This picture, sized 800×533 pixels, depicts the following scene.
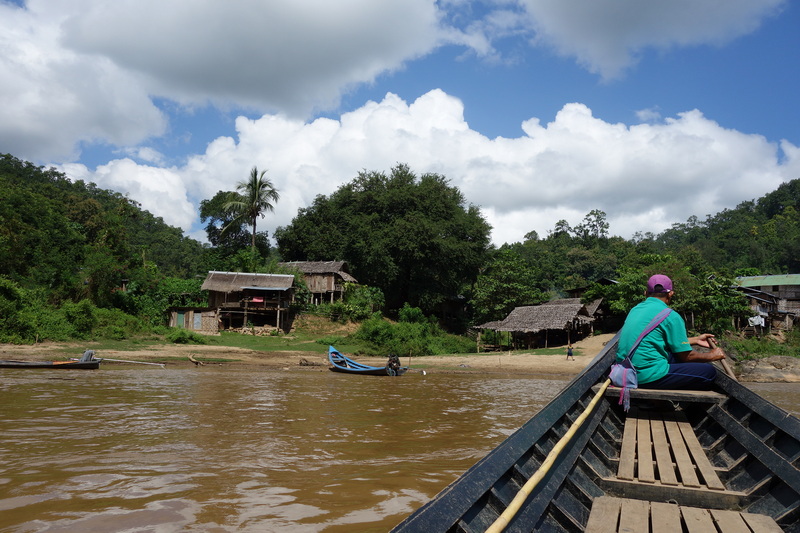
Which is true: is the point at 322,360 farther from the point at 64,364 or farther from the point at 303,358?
the point at 64,364

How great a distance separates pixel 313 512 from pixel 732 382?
389 cm

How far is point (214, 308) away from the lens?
1242 inches

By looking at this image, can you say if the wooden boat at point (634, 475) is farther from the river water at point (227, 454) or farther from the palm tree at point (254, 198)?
the palm tree at point (254, 198)

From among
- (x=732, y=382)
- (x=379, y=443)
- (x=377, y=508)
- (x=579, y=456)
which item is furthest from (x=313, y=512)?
(x=732, y=382)

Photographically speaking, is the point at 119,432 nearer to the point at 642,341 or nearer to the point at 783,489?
the point at 642,341

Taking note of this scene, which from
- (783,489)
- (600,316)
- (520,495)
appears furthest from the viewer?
(600,316)

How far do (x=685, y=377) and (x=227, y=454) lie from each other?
195 inches

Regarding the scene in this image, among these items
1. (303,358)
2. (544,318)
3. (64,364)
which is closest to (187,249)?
(303,358)

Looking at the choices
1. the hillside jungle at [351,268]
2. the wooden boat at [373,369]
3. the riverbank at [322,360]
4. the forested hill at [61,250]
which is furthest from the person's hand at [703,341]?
the forested hill at [61,250]

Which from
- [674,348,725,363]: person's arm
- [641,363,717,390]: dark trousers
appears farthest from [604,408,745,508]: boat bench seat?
[674,348,725,363]: person's arm

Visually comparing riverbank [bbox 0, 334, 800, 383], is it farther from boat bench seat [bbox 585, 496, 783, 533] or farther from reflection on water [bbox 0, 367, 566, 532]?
boat bench seat [bbox 585, 496, 783, 533]

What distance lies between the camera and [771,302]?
39.2 meters

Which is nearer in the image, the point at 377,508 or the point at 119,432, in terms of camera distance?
the point at 377,508

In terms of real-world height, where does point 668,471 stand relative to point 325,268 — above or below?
below
